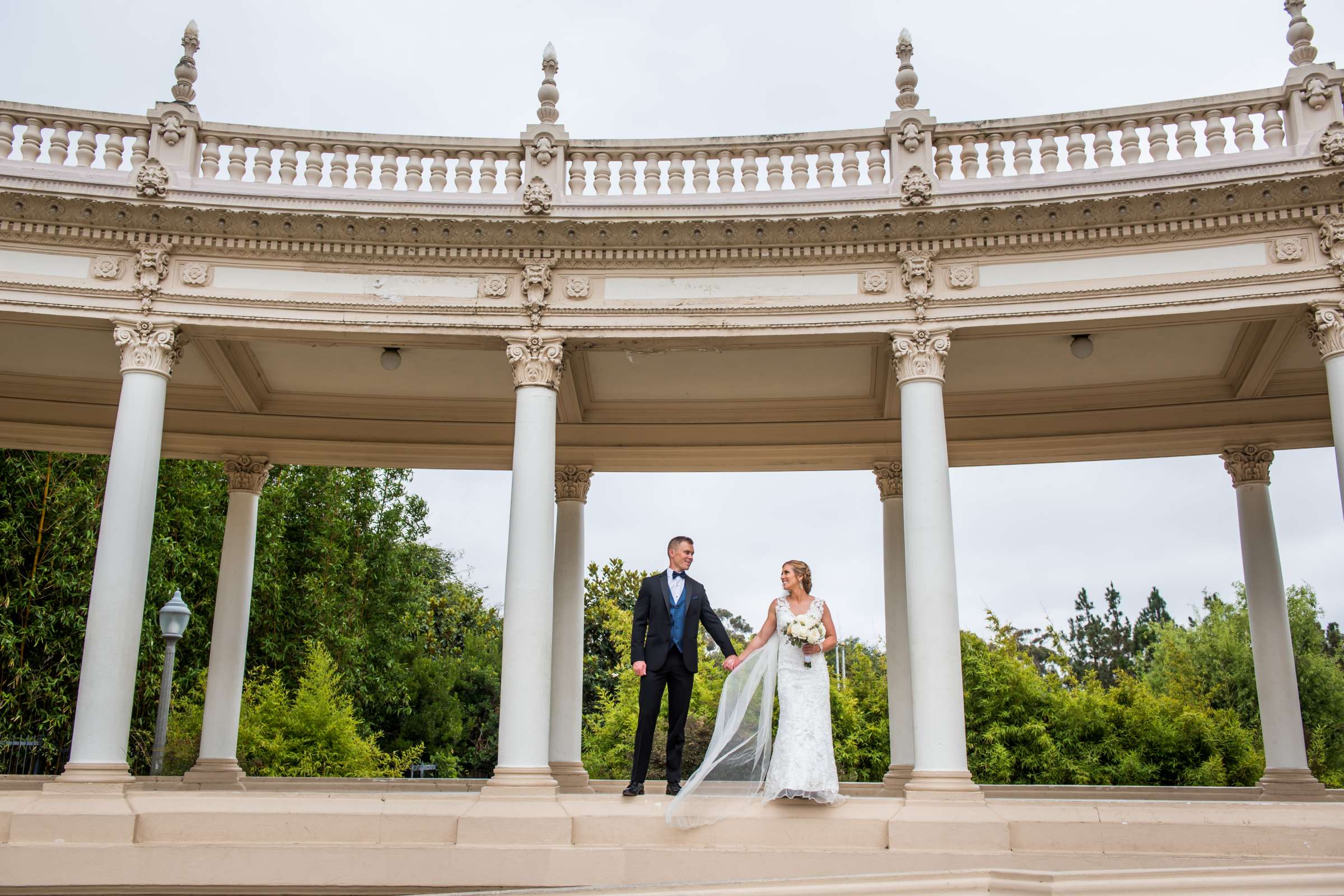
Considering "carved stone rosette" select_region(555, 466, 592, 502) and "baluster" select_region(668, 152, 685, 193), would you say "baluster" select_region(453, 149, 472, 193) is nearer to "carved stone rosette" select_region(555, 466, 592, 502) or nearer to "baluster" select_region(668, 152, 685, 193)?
"baluster" select_region(668, 152, 685, 193)

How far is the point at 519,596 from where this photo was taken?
39.5ft

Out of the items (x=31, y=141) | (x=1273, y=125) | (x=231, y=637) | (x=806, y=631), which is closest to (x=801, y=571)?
(x=806, y=631)

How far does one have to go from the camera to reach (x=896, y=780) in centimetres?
1448

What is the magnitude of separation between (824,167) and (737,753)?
7.03 meters

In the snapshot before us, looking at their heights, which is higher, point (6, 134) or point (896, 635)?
point (6, 134)

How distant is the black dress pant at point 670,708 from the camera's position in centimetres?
1073

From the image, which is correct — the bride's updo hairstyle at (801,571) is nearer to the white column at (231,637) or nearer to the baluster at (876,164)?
the baluster at (876,164)

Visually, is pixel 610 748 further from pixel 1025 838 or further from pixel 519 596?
pixel 1025 838

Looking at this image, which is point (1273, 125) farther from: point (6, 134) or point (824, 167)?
point (6, 134)

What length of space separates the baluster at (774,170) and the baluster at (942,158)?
0.92 meters

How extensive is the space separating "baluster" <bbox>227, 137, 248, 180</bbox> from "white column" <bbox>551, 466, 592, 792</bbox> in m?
6.16

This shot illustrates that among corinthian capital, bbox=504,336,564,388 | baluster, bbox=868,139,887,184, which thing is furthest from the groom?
baluster, bbox=868,139,887,184

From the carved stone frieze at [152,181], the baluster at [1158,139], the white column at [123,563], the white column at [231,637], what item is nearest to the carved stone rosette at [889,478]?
the baluster at [1158,139]

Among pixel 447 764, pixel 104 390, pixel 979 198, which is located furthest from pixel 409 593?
pixel 979 198
